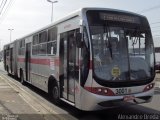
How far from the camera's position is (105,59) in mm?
9000

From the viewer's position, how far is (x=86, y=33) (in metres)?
8.93

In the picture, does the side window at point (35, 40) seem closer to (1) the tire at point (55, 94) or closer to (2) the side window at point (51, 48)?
(2) the side window at point (51, 48)

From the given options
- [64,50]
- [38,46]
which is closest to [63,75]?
[64,50]

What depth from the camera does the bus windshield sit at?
8.94 m

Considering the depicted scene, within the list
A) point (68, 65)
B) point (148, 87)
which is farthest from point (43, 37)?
point (148, 87)

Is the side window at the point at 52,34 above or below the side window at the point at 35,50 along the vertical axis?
above

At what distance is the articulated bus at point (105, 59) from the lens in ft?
28.9

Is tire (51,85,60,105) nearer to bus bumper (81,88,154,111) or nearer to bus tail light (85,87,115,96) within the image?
bus bumper (81,88,154,111)

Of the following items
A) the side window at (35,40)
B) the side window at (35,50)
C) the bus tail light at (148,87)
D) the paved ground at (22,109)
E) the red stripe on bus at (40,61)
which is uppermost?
the side window at (35,40)

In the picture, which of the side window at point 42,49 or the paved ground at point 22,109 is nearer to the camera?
the paved ground at point 22,109

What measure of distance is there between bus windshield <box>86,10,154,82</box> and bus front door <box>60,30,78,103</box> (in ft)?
3.16

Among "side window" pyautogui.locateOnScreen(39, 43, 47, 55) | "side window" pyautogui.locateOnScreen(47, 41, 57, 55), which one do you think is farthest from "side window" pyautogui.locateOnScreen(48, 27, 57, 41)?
"side window" pyautogui.locateOnScreen(39, 43, 47, 55)

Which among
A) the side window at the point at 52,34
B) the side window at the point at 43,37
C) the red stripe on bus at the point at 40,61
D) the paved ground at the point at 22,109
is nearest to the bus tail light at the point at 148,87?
the paved ground at the point at 22,109

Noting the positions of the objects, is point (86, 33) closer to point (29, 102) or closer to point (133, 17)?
point (133, 17)
